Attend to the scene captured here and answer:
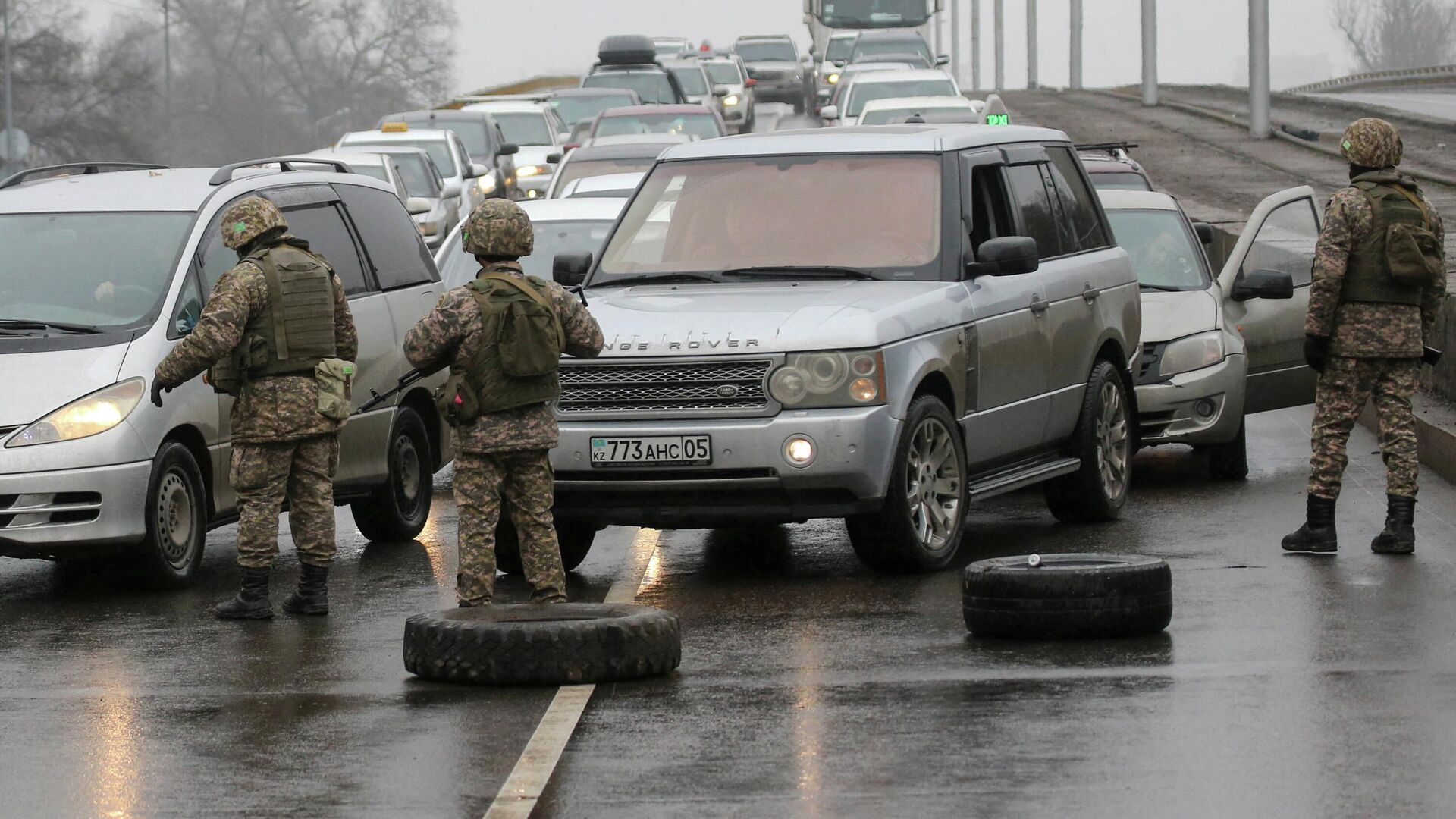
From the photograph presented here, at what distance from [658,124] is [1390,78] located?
53.1 m

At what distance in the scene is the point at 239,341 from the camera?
888 cm

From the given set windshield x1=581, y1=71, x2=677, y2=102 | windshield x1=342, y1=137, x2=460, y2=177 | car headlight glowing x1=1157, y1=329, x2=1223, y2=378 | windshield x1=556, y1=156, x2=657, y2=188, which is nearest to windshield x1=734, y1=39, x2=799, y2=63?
windshield x1=581, y1=71, x2=677, y2=102

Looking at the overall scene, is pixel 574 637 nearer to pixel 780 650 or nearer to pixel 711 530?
pixel 780 650

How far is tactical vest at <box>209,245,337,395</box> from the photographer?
29.3ft

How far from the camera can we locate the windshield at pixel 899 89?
1468 inches

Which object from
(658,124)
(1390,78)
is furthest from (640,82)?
(1390,78)

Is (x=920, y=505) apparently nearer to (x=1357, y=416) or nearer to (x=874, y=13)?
(x=1357, y=416)

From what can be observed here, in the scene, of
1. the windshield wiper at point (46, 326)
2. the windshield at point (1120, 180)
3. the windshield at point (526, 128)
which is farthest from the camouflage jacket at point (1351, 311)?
the windshield at point (526, 128)

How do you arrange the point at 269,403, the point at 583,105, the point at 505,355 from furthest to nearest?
the point at 583,105
the point at 269,403
the point at 505,355

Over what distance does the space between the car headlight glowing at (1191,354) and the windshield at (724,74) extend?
42.9 m

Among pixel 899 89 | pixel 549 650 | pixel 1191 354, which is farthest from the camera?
pixel 899 89

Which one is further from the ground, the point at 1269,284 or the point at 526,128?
the point at 1269,284

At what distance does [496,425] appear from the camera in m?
8.27

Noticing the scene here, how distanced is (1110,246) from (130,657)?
5.77 m
